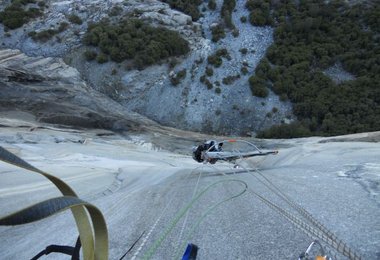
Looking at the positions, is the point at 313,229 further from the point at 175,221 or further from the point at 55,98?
the point at 55,98

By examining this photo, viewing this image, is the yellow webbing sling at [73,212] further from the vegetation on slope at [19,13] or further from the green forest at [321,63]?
the vegetation on slope at [19,13]

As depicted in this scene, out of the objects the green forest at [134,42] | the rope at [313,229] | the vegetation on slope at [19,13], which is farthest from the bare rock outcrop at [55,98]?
the rope at [313,229]

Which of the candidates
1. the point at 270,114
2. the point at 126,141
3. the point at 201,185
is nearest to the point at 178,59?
the point at 270,114

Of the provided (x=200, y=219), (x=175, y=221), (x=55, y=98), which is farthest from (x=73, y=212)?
(x=55, y=98)

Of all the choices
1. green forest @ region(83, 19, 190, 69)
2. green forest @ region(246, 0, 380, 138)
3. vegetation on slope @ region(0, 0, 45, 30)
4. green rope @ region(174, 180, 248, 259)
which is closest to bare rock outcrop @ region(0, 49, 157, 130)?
green forest @ region(83, 19, 190, 69)

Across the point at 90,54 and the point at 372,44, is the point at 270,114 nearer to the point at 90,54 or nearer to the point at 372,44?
the point at 372,44

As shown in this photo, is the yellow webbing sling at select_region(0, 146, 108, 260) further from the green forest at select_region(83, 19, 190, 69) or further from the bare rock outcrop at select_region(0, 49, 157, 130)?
the green forest at select_region(83, 19, 190, 69)

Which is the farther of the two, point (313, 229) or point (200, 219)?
point (200, 219)

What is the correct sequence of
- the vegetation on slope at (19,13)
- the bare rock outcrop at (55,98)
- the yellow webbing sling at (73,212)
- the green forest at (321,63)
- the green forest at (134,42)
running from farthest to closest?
the vegetation on slope at (19,13) → the green forest at (134,42) → the green forest at (321,63) → the bare rock outcrop at (55,98) → the yellow webbing sling at (73,212)
